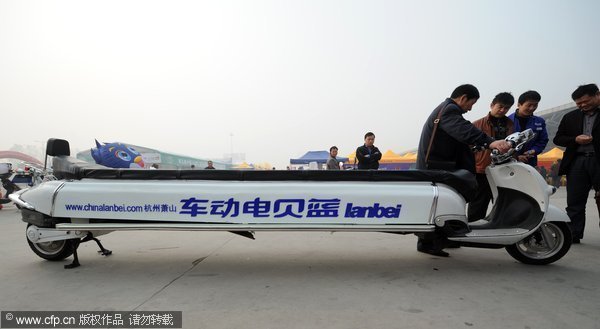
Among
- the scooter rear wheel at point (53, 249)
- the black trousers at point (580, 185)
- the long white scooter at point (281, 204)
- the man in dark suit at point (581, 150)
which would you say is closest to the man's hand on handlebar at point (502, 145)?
the long white scooter at point (281, 204)

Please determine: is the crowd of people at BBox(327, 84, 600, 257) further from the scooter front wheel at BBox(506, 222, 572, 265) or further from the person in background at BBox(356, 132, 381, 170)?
the person in background at BBox(356, 132, 381, 170)

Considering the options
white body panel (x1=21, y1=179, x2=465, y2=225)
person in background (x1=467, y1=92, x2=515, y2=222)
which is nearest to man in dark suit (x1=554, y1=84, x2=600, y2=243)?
person in background (x1=467, y1=92, x2=515, y2=222)

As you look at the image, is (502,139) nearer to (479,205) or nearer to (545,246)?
(479,205)

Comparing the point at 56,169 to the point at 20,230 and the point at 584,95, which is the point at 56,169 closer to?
the point at 20,230

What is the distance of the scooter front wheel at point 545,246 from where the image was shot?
2824 mm

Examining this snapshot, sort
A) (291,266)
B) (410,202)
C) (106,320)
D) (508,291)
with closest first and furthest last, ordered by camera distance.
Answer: (106,320) < (508,291) < (410,202) < (291,266)

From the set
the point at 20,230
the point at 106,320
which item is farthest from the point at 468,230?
the point at 20,230

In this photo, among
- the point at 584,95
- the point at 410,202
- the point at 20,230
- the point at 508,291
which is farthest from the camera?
the point at 20,230

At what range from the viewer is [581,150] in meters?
3.67

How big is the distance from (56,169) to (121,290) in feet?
5.48

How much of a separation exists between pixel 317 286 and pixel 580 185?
3.64 m

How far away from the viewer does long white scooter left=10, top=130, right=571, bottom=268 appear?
2592mm

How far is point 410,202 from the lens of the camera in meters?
2.59

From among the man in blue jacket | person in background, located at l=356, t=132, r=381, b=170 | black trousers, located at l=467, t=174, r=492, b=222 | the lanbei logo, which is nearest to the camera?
the lanbei logo
